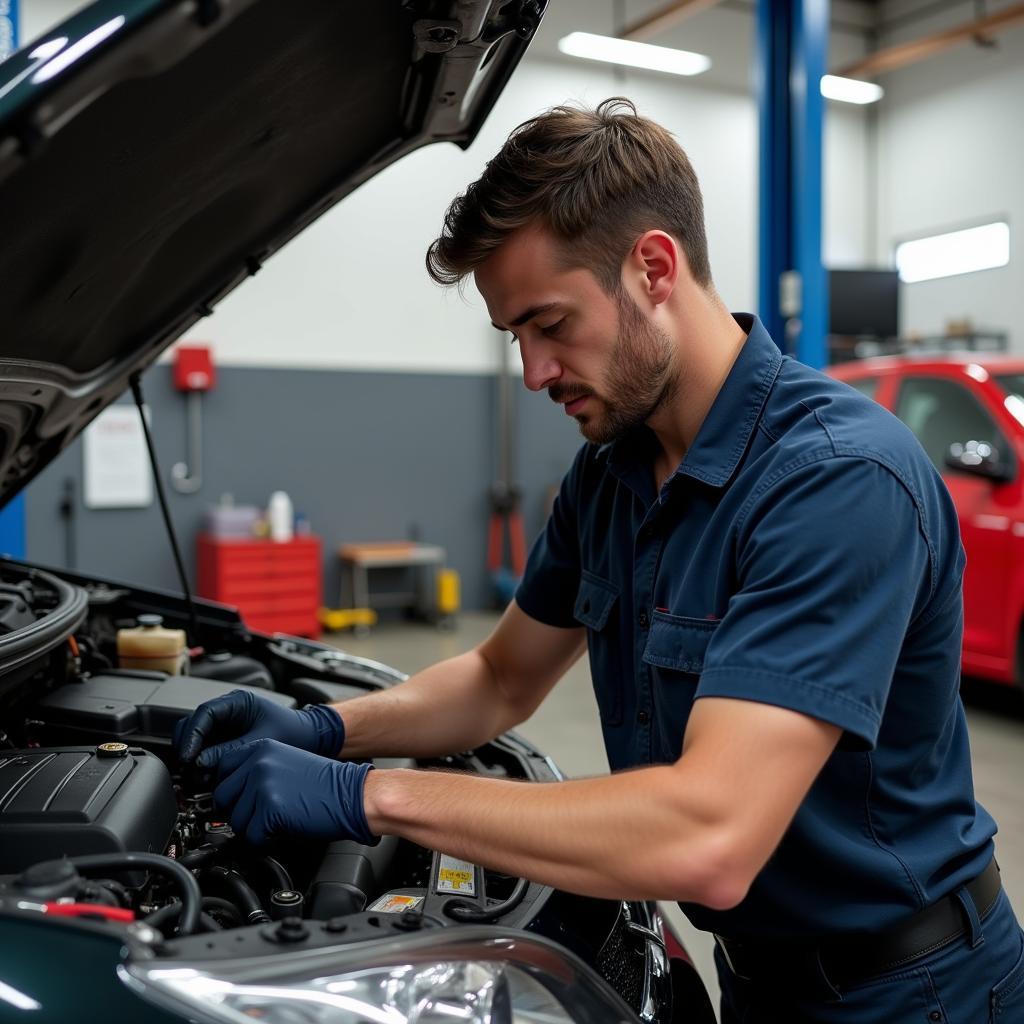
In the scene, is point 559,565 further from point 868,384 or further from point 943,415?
point 868,384

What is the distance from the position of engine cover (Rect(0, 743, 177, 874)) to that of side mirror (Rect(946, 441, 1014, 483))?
3.22m

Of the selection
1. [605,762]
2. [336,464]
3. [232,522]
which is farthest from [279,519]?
[605,762]

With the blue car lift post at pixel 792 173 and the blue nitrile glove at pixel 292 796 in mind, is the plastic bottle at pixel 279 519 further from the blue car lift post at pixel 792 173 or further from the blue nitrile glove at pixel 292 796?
the blue nitrile glove at pixel 292 796

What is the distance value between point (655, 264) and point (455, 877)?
2.33ft

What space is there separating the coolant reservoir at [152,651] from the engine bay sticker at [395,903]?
768mm

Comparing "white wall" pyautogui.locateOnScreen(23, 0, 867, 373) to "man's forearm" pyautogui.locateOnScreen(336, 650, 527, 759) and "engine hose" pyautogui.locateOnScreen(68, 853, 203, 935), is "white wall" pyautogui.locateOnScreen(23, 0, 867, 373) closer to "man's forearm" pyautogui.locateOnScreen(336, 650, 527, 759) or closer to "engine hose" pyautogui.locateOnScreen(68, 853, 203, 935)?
"man's forearm" pyautogui.locateOnScreen(336, 650, 527, 759)

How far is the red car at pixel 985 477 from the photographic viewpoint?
3.63 metres

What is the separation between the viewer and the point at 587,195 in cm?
111

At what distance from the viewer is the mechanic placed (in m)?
0.88

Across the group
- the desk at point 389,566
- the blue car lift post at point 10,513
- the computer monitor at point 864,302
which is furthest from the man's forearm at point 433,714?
the computer monitor at point 864,302

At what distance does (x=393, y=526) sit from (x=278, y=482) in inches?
31.4

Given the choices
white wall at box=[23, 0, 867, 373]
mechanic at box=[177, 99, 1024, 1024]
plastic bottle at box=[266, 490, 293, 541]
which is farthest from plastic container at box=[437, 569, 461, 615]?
mechanic at box=[177, 99, 1024, 1024]

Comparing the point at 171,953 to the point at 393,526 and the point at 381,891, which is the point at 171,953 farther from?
the point at 393,526

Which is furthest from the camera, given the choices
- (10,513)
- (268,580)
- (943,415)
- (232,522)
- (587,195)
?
(232,522)
